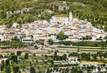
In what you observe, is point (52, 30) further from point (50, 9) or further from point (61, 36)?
point (50, 9)

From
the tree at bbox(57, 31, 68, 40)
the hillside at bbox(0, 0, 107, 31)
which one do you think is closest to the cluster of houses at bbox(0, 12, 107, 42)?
the tree at bbox(57, 31, 68, 40)

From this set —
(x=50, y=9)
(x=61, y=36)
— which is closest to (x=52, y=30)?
(x=61, y=36)

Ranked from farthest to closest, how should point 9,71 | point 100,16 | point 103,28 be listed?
point 100,16
point 103,28
point 9,71

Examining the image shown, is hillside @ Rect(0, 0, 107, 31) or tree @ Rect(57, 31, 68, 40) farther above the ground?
hillside @ Rect(0, 0, 107, 31)

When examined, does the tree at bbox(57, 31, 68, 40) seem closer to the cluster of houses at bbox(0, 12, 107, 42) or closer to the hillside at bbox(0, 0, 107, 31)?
the cluster of houses at bbox(0, 12, 107, 42)

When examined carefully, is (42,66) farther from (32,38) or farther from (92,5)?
(92,5)

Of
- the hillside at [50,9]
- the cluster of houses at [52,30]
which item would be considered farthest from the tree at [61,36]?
the hillside at [50,9]

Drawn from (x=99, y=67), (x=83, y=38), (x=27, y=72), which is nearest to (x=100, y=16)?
(x=83, y=38)
